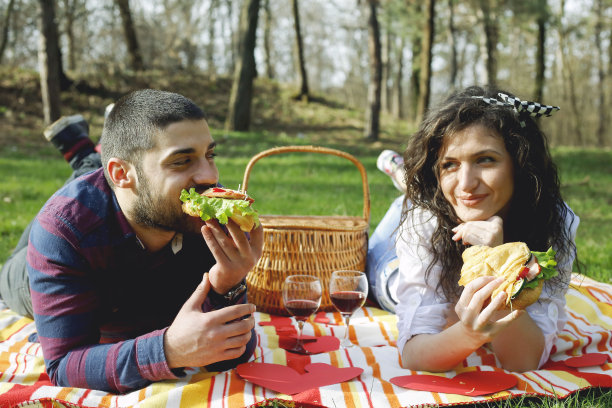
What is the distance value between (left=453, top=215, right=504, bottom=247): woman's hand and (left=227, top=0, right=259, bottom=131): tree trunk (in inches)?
453

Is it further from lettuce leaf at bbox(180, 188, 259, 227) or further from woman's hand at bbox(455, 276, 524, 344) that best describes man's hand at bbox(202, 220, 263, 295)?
woman's hand at bbox(455, 276, 524, 344)

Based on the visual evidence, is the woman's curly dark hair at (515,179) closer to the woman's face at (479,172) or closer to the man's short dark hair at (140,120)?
the woman's face at (479,172)

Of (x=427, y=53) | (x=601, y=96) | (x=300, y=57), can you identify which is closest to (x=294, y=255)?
(x=427, y=53)

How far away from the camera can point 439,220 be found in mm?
2836

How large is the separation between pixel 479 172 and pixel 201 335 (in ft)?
5.16

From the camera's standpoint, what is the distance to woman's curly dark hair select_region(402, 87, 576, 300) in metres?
2.68

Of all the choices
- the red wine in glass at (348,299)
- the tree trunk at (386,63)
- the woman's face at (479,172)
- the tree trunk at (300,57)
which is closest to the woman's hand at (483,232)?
the woman's face at (479,172)

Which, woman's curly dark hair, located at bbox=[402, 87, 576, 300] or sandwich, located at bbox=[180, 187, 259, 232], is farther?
woman's curly dark hair, located at bbox=[402, 87, 576, 300]

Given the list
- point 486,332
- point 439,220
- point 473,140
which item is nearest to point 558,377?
point 486,332

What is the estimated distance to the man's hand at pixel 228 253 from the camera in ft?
7.75

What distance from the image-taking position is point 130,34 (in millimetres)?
16125

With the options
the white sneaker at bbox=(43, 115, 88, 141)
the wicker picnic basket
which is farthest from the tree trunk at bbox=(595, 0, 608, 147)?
the white sneaker at bbox=(43, 115, 88, 141)

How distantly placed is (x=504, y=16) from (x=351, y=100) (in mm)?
22379

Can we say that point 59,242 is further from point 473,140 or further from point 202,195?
point 473,140
